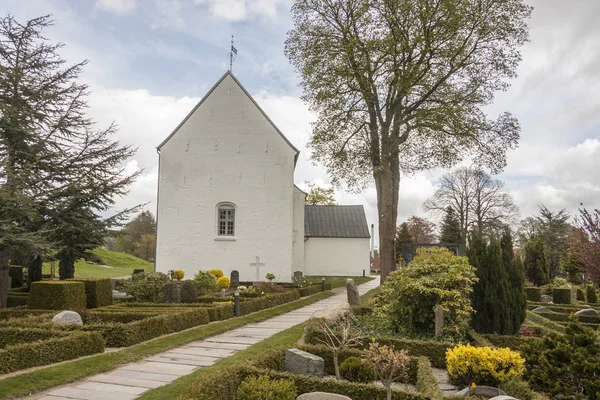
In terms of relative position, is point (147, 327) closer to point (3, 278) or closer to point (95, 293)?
point (95, 293)

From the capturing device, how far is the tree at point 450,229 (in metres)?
36.7

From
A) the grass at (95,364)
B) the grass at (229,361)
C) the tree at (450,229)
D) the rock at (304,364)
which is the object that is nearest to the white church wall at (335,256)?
the tree at (450,229)

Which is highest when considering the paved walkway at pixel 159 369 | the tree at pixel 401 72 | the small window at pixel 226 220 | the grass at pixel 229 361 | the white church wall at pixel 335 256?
the tree at pixel 401 72

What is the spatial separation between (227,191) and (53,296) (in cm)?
1128

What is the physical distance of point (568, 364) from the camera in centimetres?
566

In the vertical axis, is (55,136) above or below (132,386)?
above

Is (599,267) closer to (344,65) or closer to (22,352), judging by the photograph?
(344,65)

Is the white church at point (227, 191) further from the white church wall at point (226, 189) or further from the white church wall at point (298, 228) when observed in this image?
the white church wall at point (298, 228)

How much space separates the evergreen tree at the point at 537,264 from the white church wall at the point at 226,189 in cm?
1643

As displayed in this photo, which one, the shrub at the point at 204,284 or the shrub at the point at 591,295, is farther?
the shrub at the point at 591,295

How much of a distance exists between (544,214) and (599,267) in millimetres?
32883

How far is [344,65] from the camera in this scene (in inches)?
650

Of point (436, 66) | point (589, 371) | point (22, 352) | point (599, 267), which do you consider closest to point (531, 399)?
point (589, 371)

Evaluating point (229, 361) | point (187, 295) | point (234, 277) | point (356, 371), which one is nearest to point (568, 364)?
point (356, 371)
